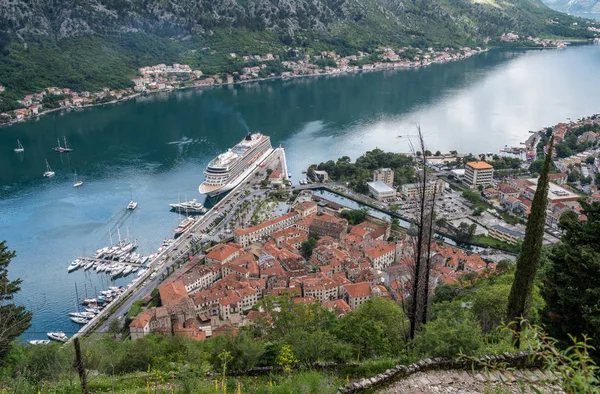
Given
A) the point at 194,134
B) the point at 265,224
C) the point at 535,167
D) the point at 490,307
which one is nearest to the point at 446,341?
the point at 490,307

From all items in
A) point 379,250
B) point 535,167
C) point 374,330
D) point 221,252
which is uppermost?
point 374,330

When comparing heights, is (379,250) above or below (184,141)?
below

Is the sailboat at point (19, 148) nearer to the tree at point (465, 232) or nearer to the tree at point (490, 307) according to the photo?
the tree at point (465, 232)

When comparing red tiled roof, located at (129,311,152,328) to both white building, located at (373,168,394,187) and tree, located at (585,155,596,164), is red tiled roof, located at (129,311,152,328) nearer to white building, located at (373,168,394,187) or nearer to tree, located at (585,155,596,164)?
white building, located at (373,168,394,187)

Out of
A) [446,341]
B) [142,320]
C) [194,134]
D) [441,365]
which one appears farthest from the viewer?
[194,134]

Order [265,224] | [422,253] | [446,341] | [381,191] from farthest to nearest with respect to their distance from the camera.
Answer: [381,191], [265,224], [422,253], [446,341]

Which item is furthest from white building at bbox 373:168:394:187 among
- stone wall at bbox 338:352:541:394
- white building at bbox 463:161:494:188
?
stone wall at bbox 338:352:541:394

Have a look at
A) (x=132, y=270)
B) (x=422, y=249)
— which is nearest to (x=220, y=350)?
(x=422, y=249)

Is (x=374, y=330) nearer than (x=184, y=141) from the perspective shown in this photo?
Yes

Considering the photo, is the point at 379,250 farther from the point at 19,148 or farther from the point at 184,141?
the point at 19,148
